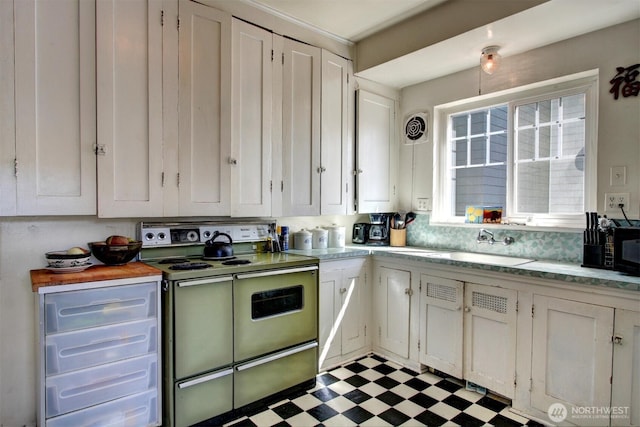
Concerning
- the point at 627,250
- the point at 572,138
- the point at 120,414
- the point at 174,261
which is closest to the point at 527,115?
the point at 572,138

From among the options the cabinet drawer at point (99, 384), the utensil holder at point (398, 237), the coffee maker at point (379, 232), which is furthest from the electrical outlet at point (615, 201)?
the cabinet drawer at point (99, 384)

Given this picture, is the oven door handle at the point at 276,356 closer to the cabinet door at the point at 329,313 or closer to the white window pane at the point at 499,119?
the cabinet door at the point at 329,313

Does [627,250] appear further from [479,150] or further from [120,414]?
[120,414]

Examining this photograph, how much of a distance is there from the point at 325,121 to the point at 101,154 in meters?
1.70

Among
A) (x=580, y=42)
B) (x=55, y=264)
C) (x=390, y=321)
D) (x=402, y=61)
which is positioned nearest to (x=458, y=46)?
(x=402, y=61)

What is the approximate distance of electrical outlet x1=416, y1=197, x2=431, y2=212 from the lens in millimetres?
3392

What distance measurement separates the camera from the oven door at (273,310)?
2.18 meters

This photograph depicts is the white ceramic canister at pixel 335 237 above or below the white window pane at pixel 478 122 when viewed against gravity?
below

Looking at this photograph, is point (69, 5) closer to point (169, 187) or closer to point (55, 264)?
point (169, 187)

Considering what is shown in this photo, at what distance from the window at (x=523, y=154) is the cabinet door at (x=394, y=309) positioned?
2.59ft

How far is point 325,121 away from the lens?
306 cm

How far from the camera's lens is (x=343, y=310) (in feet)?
9.51

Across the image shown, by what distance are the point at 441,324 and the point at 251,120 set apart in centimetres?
202

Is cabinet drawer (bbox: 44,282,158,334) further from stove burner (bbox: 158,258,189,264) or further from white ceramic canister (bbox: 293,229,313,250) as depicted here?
white ceramic canister (bbox: 293,229,313,250)
